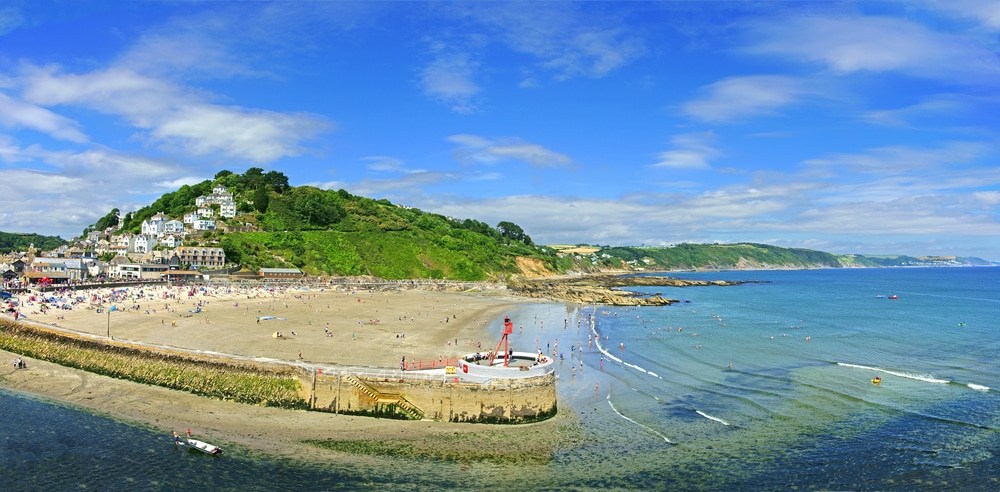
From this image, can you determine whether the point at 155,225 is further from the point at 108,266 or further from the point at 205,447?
the point at 205,447

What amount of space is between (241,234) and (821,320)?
99025mm

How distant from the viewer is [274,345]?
122 ft

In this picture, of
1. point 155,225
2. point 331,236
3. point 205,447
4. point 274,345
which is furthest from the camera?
point 331,236

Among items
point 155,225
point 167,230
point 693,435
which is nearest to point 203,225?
point 167,230

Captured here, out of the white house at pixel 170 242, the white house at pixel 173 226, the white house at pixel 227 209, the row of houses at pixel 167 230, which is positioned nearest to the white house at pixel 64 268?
the white house at pixel 170 242

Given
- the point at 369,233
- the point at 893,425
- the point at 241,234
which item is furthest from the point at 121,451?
the point at 369,233

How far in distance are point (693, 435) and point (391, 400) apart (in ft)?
41.6

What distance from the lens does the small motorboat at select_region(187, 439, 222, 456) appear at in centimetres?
2055

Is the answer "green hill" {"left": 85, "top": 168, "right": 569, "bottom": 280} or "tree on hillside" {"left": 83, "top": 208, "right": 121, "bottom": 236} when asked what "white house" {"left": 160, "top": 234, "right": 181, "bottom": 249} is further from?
"tree on hillside" {"left": 83, "top": 208, "right": 121, "bottom": 236}

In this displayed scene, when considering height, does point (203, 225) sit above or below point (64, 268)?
above

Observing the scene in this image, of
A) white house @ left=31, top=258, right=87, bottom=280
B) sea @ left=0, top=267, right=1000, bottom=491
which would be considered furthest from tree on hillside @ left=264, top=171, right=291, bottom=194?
sea @ left=0, top=267, right=1000, bottom=491

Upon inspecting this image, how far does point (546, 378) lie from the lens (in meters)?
25.5

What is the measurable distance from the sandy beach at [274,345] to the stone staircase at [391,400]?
448 millimetres

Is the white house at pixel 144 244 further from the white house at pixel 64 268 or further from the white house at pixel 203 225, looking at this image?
the white house at pixel 64 268
